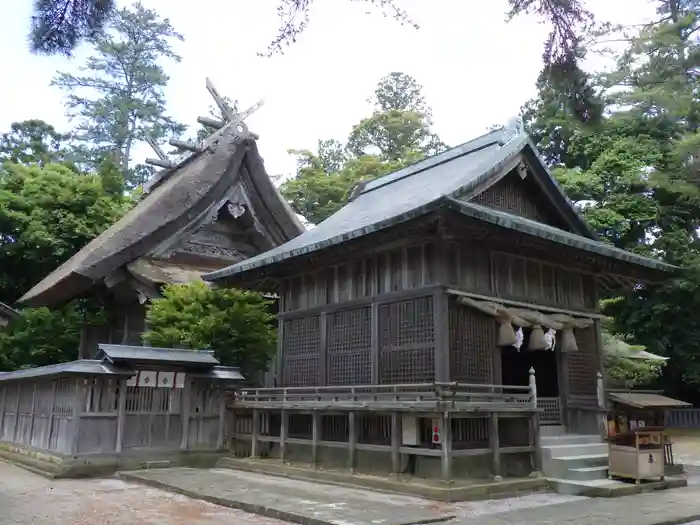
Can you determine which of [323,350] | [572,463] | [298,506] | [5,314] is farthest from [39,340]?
[572,463]

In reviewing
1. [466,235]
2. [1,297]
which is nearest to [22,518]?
[466,235]

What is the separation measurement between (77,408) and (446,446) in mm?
7502

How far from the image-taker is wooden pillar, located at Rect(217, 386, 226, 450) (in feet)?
47.8

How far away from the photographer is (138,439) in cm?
1338

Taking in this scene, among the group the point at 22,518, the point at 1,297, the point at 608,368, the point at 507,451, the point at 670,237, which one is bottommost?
the point at 22,518

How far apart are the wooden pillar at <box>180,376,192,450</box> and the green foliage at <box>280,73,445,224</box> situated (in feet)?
53.9

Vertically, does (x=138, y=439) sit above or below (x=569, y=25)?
below

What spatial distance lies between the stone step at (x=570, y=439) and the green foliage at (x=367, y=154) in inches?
708

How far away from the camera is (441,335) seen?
1116cm

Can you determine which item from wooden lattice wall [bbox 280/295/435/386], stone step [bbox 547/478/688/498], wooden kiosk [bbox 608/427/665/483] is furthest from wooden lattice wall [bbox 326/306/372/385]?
wooden kiosk [bbox 608/427/665/483]

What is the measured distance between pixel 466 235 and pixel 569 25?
16.3 ft

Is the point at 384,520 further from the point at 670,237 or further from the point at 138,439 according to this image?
the point at 670,237

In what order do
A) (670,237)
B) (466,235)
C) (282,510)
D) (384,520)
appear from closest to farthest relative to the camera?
(384,520) < (282,510) < (466,235) < (670,237)

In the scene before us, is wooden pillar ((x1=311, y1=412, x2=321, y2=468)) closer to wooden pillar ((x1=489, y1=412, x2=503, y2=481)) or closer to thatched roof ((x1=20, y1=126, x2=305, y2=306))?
wooden pillar ((x1=489, y1=412, x2=503, y2=481))
